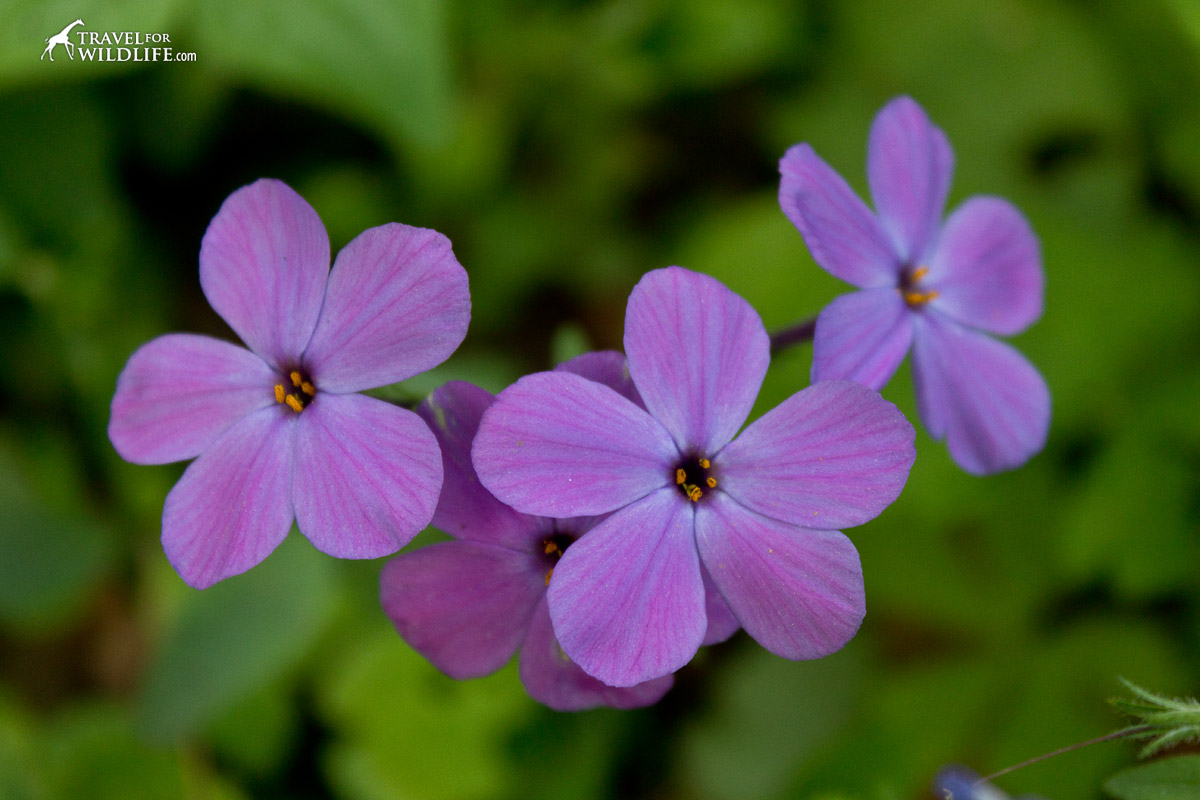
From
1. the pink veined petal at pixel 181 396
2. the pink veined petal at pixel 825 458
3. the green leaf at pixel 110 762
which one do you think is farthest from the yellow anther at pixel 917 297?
the green leaf at pixel 110 762

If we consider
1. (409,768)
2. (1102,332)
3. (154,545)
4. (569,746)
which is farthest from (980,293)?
(154,545)

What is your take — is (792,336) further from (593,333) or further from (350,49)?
(593,333)

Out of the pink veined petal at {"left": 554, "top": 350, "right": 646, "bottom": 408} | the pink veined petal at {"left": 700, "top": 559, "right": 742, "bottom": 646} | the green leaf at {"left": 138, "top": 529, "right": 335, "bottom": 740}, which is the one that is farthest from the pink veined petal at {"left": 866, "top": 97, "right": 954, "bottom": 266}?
the green leaf at {"left": 138, "top": 529, "right": 335, "bottom": 740}

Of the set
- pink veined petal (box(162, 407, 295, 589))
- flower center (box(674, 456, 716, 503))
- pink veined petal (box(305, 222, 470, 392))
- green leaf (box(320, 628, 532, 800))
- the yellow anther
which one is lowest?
green leaf (box(320, 628, 532, 800))

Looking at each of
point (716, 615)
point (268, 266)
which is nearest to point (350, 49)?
point (268, 266)

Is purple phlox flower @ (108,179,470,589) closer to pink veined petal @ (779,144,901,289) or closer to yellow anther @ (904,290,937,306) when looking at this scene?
pink veined petal @ (779,144,901,289)

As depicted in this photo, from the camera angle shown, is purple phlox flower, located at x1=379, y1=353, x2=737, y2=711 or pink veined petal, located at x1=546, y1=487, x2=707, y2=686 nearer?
pink veined petal, located at x1=546, y1=487, x2=707, y2=686
